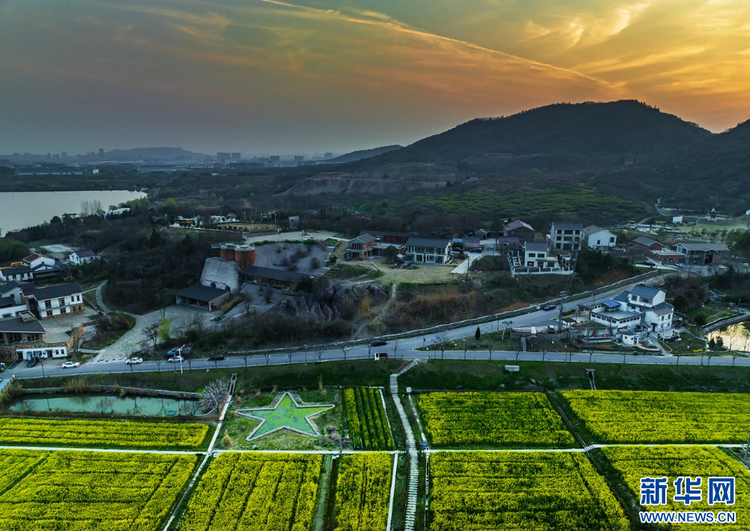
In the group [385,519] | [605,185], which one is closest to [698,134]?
[605,185]

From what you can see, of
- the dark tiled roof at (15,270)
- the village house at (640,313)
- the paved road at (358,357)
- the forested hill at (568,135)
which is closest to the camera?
the paved road at (358,357)

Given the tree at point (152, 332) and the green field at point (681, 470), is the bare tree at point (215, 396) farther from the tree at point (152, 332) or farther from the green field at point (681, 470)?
the green field at point (681, 470)

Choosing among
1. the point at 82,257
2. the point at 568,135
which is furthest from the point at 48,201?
the point at 568,135

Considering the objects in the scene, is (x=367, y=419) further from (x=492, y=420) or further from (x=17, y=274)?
(x=17, y=274)

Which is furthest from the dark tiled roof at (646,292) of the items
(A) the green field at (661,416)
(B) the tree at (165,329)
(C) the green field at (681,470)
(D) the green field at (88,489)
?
(B) the tree at (165,329)

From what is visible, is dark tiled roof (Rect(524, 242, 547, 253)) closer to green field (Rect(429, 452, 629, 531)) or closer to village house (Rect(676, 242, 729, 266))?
village house (Rect(676, 242, 729, 266))

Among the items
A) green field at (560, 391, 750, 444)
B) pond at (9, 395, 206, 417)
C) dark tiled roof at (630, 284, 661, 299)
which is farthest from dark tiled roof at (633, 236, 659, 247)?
pond at (9, 395, 206, 417)

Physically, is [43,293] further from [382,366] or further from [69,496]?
[382,366]
